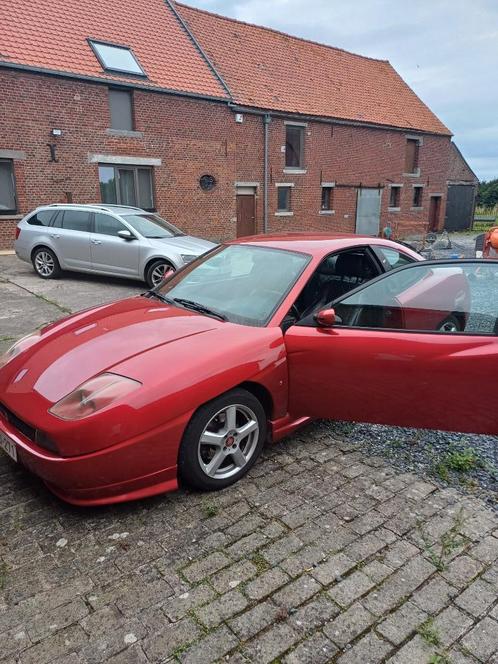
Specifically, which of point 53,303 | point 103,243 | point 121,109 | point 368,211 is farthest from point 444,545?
point 368,211

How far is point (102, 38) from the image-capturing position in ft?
51.1

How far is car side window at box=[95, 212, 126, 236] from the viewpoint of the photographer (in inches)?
375

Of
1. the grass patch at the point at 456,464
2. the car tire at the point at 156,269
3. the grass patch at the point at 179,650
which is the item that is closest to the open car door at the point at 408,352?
the grass patch at the point at 456,464

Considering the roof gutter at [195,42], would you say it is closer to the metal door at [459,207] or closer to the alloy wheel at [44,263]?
the alloy wheel at [44,263]

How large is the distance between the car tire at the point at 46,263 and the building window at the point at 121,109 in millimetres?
6935

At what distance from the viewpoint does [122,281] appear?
10180 mm

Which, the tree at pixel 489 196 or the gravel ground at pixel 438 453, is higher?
the tree at pixel 489 196

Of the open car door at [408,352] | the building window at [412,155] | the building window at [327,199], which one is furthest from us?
the building window at [412,155]

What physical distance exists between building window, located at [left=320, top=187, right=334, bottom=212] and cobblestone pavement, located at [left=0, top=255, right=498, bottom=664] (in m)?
20.8

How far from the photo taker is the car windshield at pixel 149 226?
31.3 ft

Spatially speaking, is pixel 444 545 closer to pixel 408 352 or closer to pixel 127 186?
pixel 408 352

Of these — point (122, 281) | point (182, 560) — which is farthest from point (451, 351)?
point (122, 281)

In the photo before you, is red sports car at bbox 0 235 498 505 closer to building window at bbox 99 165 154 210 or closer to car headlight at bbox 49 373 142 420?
car headlight at bbox 49 373 142 420

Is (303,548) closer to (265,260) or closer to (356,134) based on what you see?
(265,260)
